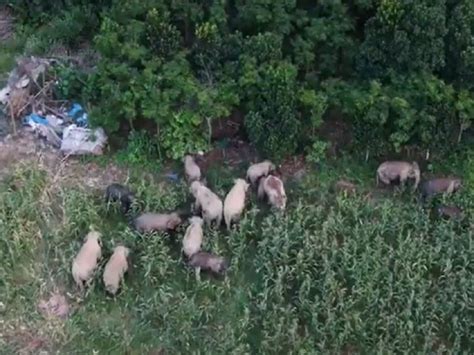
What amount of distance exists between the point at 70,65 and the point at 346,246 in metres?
3.28

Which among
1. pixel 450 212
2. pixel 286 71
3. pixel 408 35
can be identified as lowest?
pixel 450 212

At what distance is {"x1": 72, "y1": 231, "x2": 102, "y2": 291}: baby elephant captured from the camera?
631 centimetres

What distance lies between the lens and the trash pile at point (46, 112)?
7562mm

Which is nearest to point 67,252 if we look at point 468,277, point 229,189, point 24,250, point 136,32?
point 24,250

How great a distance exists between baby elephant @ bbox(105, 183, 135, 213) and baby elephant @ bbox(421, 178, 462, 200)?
2.29 metres

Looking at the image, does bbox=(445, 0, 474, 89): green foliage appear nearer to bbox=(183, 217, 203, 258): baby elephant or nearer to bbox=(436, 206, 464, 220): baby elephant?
bbox=(436, 206, 464, 220): baby elephant

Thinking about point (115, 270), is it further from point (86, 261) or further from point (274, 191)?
point (274, 191)

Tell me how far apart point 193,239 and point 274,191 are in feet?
2.56

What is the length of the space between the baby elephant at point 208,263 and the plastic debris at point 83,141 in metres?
1.59

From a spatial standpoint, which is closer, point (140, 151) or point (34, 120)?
point (140, 151)

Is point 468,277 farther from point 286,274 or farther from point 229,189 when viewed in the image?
point 229,189

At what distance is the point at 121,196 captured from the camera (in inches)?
275

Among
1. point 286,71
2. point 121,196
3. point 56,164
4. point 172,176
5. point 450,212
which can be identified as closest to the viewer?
point 450,212

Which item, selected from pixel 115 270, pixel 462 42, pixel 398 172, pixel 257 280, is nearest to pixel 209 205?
pixel 257 280
